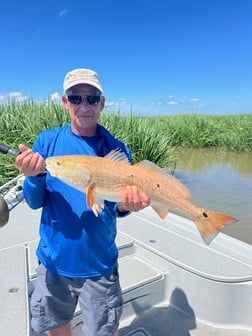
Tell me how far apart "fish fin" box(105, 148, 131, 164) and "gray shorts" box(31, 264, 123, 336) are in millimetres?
A: 651

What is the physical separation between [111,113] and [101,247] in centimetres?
732

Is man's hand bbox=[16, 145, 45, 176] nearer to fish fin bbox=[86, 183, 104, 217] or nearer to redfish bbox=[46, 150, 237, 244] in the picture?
redfish bbox=[46, 150, 237, 244]

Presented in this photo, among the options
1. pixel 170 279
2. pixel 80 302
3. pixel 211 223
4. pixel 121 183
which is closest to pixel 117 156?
pixel 121 183

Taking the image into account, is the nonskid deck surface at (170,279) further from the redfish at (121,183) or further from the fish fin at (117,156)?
the fish fin at (117,156)

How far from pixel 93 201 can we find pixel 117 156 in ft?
1.00

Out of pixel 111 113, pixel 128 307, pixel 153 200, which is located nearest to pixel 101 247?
pixel 153 200

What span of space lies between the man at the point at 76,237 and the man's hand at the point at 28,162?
77 mm

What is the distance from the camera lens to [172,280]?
2920 millimetres

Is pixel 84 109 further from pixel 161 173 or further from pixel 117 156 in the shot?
pixel 161 173

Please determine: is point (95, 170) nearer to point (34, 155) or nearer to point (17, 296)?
point (34, 155)

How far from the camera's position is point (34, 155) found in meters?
1.64

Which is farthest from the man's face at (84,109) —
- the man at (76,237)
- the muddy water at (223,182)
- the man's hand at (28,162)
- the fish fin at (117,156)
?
the muddy water at (223,182)

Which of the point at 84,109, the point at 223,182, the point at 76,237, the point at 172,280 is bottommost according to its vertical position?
the point at 223,182

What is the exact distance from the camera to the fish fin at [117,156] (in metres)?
1.83
